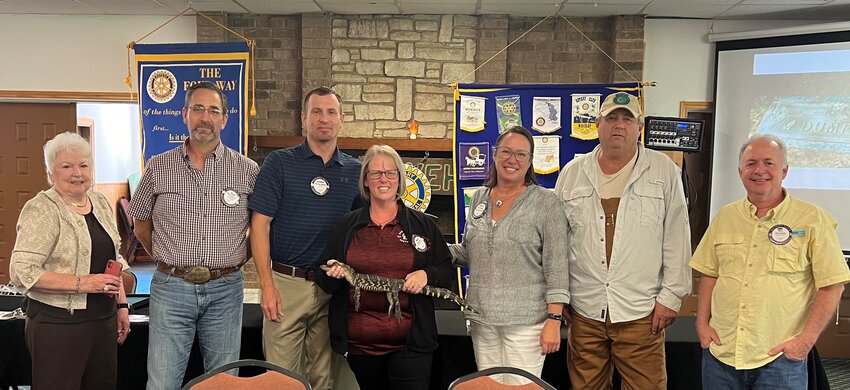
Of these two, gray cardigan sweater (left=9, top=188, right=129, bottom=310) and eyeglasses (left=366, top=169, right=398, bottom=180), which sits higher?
eyeglasses (left=366, top=169, right=398, bottom=180)

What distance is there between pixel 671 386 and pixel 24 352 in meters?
3.27

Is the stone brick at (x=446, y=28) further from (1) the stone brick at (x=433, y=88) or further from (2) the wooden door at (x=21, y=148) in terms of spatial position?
(2) the wooden door at (x=21, y=148)

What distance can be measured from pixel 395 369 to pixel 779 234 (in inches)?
57.2

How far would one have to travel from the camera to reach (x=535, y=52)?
518 centimetres

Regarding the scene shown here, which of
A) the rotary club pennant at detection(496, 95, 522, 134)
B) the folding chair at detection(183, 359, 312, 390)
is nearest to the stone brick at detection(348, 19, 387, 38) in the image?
the rotary club pennant at detection(496, 95, 522, 134)

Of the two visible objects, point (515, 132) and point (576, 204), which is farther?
point (576, 204)

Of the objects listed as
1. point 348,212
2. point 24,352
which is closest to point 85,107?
point 24,352

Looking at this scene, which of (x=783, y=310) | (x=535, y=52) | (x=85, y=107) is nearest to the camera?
(x=783, y=310)

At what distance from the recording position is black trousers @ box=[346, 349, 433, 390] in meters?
2.05

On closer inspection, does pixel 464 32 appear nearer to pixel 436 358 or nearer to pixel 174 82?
pixel 174 82

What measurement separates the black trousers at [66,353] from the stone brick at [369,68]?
137 inches

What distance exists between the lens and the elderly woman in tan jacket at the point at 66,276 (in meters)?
2.02

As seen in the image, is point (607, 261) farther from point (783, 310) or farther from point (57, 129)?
point (57, 129)

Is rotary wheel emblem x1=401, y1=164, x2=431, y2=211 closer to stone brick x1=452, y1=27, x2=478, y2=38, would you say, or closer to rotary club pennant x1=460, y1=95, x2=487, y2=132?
rotary club pennant x1=460, y1=95, x2=487, y2=132
